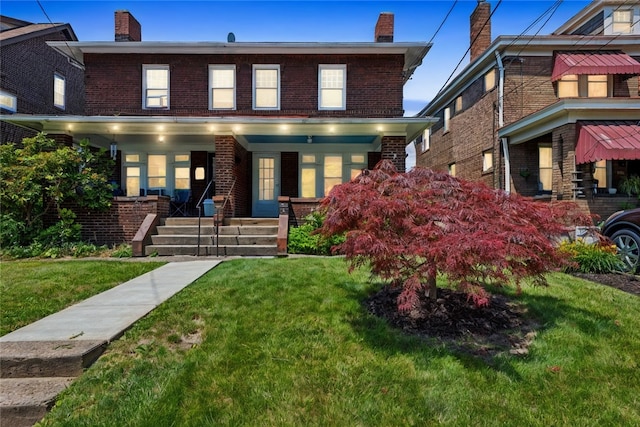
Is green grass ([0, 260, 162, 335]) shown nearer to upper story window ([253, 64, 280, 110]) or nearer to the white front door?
the white front door

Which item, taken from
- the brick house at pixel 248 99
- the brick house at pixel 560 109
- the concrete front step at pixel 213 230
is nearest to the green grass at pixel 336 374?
the concrete front step at pixel 213 230

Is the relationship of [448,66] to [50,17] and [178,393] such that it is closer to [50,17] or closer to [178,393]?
[50,17]

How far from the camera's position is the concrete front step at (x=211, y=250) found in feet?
28.0

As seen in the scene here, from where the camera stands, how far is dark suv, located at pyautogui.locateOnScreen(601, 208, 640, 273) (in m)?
6.98

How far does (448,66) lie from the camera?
41.0ft

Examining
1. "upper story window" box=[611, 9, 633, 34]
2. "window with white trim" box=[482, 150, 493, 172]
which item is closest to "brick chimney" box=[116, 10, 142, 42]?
"window with white trim" box=[482, 150, 493, 172]

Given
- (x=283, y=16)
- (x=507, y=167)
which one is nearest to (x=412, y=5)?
(x=283, y=16)

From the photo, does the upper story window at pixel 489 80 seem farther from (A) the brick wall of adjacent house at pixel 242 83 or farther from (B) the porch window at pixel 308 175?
(B) the porch window at pixel 308 175

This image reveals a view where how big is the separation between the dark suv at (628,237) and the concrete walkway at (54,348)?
9.04 meters

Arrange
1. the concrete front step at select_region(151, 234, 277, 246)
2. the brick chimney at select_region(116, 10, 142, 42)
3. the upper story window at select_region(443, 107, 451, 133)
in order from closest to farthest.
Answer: the concrete front step at select_region(151, 234, 277, 246) < the brick chimney at select_region(116, 10, 142, 42) < the upper story window at select_region(443, 107, 451, 133)

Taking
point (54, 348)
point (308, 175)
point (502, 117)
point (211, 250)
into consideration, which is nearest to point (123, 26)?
point (308, 175)

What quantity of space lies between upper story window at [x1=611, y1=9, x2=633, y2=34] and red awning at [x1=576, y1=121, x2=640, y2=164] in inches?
255

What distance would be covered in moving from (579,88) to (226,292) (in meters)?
15.4

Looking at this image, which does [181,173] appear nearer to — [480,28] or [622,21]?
[480,28]
